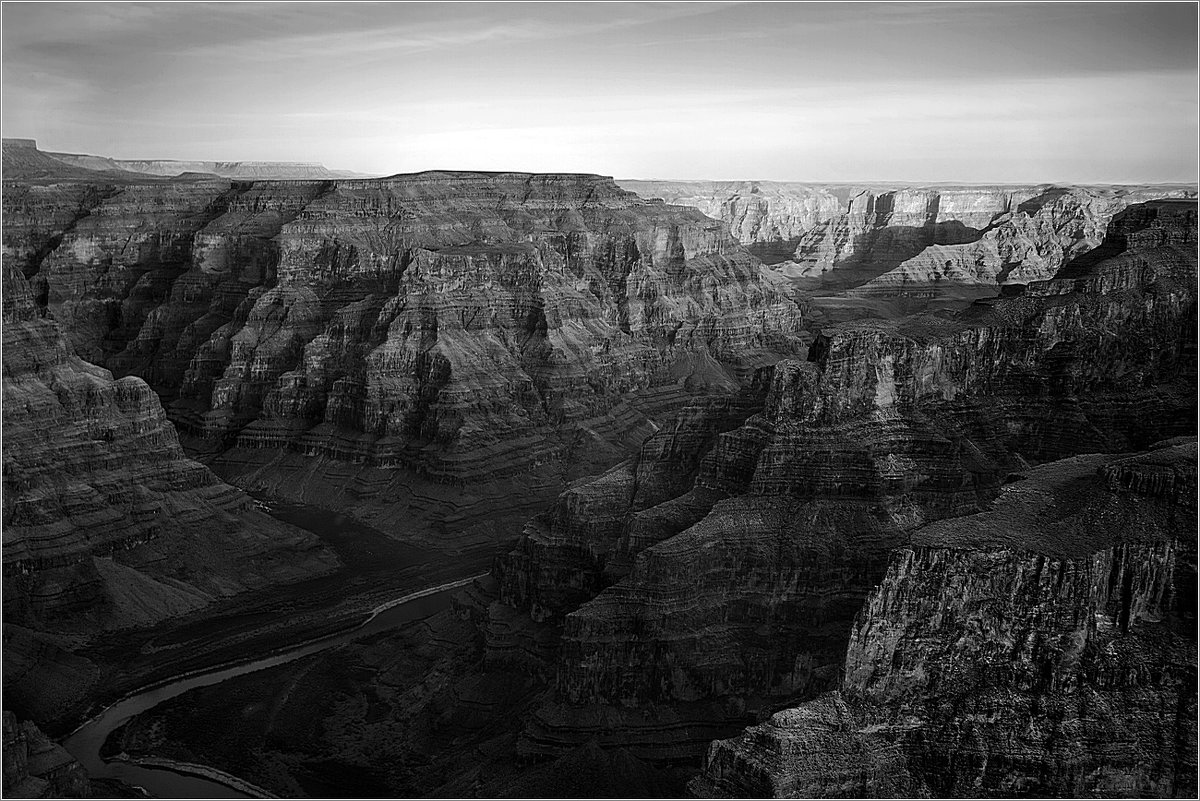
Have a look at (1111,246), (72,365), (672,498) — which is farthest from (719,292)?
(672,498)

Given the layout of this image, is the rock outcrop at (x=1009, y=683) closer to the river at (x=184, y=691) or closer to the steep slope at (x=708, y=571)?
the steep slope at (x=708, y=571)

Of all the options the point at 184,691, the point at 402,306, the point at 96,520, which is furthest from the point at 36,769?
the point at 402,306

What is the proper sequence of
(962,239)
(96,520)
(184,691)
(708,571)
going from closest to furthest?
(708,571), (184,691), (96,520), (962,239)

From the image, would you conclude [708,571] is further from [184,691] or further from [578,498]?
[184,691]

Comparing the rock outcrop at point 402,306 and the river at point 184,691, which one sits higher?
the rock outcrop at point 402,306

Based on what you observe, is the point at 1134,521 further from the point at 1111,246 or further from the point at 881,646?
the point at 1111,246

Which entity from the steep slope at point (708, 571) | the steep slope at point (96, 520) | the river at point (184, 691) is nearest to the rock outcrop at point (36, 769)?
the river at point (184, 691)
